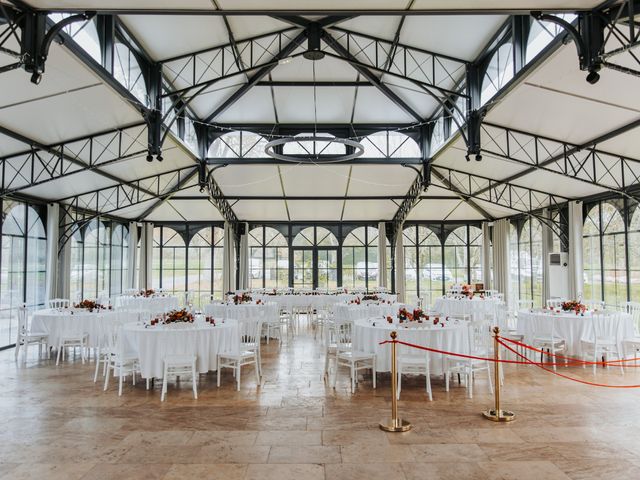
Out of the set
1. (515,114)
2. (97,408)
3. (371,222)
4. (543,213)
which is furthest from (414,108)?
(97,408)

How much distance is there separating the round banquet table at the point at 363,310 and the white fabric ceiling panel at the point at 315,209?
6625 mm

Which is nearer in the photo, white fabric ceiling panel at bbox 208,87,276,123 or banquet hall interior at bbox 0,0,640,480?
banquet hall interior at bbox 0,0,640,480

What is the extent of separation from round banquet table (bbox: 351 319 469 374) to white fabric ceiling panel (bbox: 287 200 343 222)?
10.1 meters

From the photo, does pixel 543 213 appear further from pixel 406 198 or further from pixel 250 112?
pixel 250 112

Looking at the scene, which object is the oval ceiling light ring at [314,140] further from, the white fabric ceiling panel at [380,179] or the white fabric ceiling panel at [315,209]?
the white fabric ceiling panel at [315,209]

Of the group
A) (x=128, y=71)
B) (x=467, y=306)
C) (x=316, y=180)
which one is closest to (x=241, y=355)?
(x=128, y=71)

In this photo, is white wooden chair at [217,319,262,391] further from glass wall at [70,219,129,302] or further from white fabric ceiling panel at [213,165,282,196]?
glass wall at [70,219,129,302]

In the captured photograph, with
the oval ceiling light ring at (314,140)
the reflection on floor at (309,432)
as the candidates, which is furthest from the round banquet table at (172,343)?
the oval ceiling light ring at (314,140)

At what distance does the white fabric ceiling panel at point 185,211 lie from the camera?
17.0 meters

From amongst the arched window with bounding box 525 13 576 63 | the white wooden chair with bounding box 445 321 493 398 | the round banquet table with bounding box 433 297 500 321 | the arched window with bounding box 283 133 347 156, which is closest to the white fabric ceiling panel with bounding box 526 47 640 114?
the arched window with bounding box 525 13 576 63

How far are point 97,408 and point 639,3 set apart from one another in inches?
288

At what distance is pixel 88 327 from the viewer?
29.6ft

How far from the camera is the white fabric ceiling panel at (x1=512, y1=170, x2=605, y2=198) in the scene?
11.5m

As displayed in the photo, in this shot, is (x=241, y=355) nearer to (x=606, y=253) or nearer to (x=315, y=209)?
(x=606, y=253)
